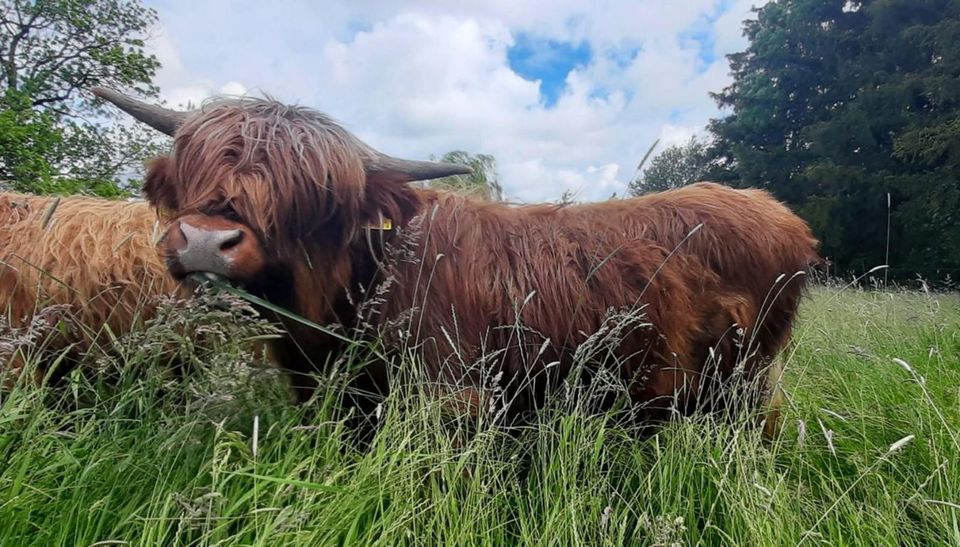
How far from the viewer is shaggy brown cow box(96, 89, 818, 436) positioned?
1944 mm

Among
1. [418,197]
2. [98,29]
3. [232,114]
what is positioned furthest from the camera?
[98,29]

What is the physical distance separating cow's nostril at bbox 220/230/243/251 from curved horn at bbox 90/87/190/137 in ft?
3.16

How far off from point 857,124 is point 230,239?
925 inches

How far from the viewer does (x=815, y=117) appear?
2255cm

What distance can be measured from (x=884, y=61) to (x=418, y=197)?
24.2 metres

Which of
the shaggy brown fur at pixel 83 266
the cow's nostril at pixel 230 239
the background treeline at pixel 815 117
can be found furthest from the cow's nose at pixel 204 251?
the background treeline at pixel 815 117

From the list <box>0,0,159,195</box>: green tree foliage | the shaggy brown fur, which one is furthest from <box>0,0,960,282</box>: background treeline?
the shaggy brown fur

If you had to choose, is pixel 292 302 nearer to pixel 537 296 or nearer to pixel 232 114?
pixel 232 114

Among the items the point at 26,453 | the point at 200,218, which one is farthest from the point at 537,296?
the point at 26,453

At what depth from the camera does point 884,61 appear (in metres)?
20.4

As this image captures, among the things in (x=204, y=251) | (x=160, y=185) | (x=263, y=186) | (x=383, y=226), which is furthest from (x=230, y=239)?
(x=160, y=185)

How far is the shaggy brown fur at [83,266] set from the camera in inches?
106

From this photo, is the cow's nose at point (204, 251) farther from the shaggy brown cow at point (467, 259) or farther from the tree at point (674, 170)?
the tree at point (674, 170)

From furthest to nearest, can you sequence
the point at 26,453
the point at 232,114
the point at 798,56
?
the point at 798,56
the point at 232,114
the point at 26,453
